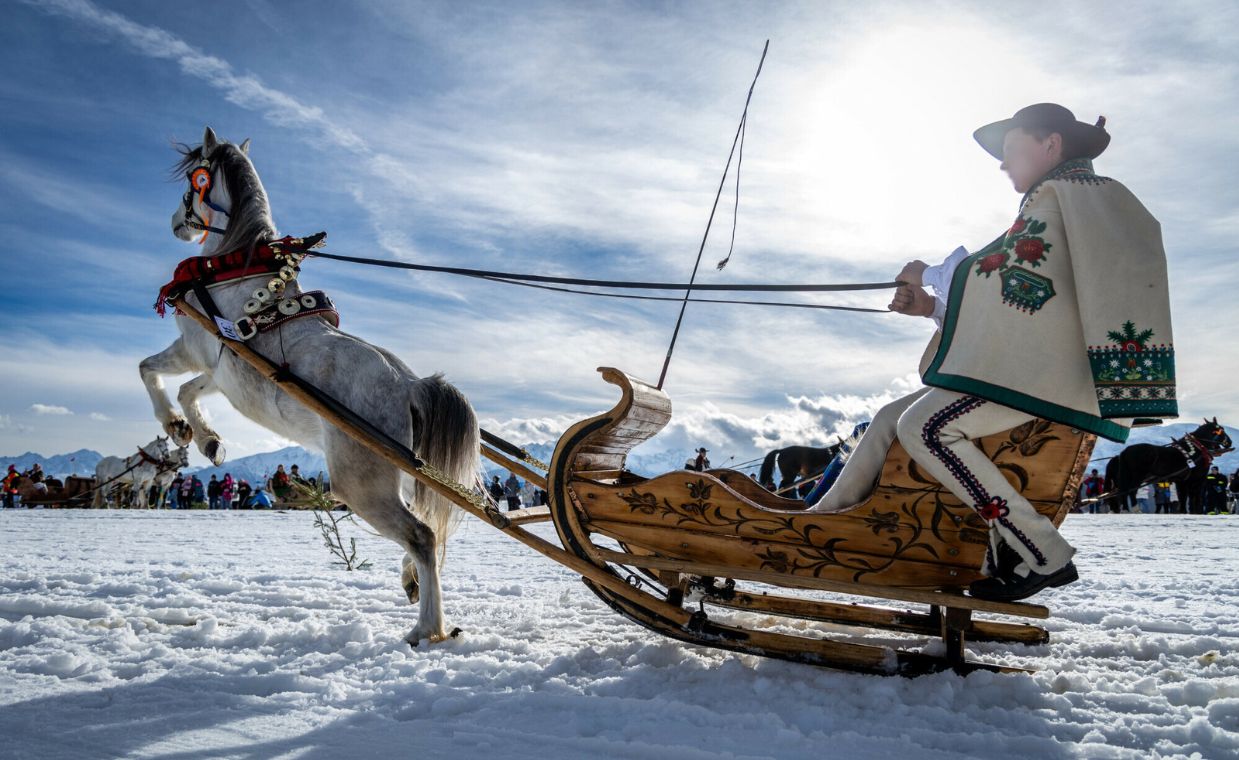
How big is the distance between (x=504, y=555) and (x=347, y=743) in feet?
21.3

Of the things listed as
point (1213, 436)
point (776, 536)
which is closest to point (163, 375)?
point (776, 536)

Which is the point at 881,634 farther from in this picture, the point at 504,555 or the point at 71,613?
the point at 504,555

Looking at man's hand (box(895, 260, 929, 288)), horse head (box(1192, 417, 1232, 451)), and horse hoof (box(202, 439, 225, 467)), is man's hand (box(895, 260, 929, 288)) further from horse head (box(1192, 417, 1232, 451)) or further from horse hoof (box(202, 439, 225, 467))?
horse head (box(1192, 417, 1232, 451))

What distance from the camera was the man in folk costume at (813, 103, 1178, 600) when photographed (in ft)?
8.25

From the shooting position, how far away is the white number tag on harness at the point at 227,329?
13.4ft

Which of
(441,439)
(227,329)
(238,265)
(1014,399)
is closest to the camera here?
(1014,399)

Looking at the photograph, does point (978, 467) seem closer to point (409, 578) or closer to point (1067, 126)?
point (1067, 126)

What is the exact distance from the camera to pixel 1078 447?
2695mm

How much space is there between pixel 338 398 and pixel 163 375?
1.60 metres

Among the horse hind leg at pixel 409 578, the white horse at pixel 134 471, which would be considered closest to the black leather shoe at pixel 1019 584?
the horse hind leg at pixel 409 578

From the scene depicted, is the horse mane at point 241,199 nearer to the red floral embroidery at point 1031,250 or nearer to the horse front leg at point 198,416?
the horse front leg at point 198,416

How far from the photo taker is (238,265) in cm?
439

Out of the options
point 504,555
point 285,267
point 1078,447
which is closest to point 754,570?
point 1078,447

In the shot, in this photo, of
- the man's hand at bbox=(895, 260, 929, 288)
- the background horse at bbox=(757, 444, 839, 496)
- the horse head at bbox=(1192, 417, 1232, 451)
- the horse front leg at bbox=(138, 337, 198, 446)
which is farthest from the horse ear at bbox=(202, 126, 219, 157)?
the horse head at bbox=(1192, 417, 1232, 451)
